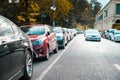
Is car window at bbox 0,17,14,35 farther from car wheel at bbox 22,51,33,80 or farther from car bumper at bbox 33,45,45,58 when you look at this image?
car bumper at bbox 33,45,45,58

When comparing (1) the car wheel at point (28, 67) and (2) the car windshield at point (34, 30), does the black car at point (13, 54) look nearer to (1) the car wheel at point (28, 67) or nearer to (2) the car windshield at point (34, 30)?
(1) the car wheel at point (28, 67)

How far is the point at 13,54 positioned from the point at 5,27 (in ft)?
2.30

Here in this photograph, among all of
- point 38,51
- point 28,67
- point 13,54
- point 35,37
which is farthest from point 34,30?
point 13,54

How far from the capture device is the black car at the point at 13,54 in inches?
206

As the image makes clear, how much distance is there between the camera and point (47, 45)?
12.1 m

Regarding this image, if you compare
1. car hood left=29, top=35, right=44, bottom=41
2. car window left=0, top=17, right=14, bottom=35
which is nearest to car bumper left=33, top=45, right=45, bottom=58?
car hood left=29, top=35, right=44, bottom=41

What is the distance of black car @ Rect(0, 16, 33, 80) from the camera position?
5.22m

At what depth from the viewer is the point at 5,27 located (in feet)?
20.1

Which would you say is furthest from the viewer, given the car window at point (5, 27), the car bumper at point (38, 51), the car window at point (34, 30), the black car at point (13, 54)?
the car window at point (34, 30)

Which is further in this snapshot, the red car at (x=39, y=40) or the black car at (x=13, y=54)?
the red car at (x=39, y=40)

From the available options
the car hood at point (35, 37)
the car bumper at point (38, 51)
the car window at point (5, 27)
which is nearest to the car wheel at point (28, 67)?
the car window at point (5, 27)

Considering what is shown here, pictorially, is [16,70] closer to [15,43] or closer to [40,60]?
[15,43]

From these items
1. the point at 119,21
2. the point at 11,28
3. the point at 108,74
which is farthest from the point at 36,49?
the point at 119,21

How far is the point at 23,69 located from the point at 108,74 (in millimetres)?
2912
